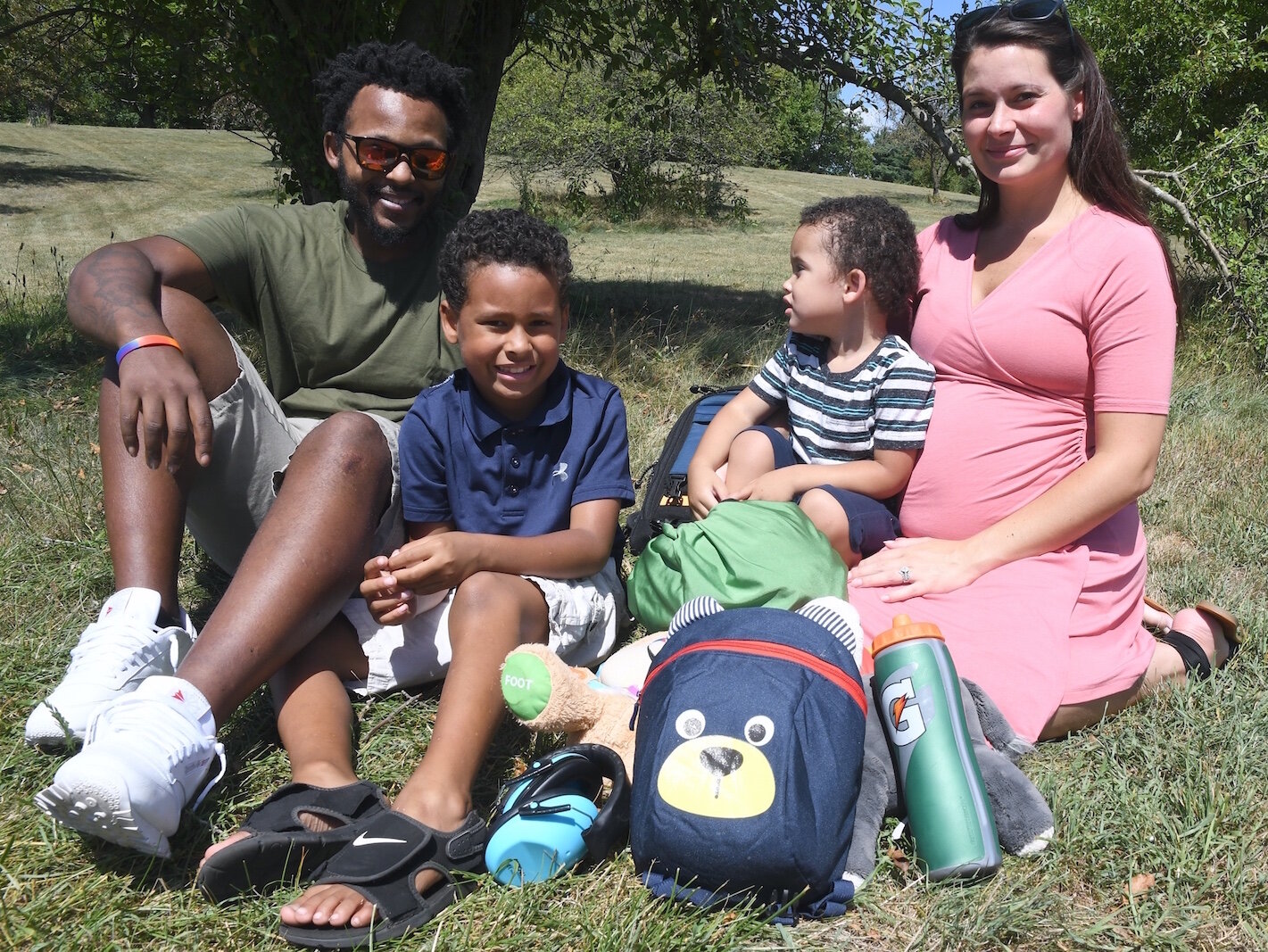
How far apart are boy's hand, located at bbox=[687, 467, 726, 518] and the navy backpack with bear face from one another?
95cm

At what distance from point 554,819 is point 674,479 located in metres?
1.56

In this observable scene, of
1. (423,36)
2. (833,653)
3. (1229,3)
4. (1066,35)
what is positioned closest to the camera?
(833,653)

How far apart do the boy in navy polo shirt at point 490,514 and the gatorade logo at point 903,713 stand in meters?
0.86

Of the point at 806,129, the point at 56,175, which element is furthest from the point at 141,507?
the point at 806,129

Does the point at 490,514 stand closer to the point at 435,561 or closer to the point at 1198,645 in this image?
the point at 435,561

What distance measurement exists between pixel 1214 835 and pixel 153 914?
2190 millimetres

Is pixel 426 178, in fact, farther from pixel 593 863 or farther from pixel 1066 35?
pixel 593 863

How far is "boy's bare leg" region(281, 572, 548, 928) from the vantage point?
1.84m

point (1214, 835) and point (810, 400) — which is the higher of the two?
point (810, 400)

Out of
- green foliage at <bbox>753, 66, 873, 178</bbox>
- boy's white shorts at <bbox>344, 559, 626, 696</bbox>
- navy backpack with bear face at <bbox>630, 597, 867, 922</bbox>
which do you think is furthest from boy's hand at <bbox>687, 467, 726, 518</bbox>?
green foliage at <bbox>753, 66, 873, 178</bbox>

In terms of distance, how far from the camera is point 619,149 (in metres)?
20.5

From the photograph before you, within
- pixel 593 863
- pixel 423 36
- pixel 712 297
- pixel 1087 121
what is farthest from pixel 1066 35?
pixel 712 297

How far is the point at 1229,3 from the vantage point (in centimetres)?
789

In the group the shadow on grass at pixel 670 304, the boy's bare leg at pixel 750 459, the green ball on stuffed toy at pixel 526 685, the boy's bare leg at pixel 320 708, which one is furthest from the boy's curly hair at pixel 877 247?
→ the shadow on grass at pixel 670 304
